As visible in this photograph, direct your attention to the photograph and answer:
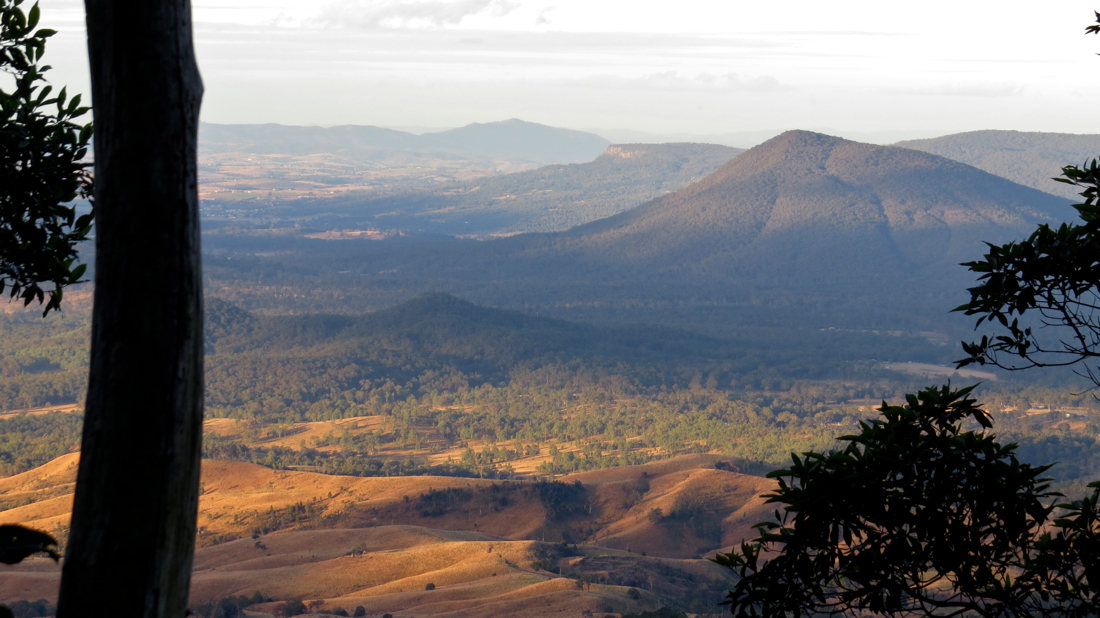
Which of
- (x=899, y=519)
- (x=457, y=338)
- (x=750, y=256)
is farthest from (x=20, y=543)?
(x=750, y=256)

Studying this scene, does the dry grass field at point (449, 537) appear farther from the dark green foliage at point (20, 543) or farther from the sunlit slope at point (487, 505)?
the dark green foliage at point (20, 543)

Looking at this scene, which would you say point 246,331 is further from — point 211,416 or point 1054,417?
point 1054,417

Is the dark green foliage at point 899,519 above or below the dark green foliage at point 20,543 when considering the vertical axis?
below

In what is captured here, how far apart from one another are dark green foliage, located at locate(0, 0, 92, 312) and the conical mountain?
14642 cm

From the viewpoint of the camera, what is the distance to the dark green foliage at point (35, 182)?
6656mm

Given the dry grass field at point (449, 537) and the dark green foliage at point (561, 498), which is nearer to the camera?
the dry grass field at point (449, 537)

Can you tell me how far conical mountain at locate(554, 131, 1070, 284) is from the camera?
15550 centimetres

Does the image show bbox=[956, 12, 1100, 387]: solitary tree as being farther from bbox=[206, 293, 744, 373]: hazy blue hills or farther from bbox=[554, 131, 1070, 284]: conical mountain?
bbox=[554, 131, 1070, 284]: conical mountain

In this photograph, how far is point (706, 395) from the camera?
291 feet

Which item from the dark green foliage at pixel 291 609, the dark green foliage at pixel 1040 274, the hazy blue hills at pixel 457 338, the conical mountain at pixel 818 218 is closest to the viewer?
the dark green foliage at pixel 1040 274

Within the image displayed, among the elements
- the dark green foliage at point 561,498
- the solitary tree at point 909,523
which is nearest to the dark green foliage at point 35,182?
the solitary tree at point 909,523

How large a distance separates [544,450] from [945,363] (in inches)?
2179

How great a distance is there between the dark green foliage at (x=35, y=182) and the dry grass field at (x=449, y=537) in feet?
62.8

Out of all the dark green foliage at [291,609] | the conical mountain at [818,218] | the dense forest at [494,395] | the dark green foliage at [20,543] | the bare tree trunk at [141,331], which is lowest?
the dense forest at [494,395]
